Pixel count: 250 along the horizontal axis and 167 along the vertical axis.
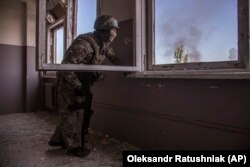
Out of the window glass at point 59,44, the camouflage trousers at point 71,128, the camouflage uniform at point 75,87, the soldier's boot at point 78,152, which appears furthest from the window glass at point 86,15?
the soldier's boot at point 78,152

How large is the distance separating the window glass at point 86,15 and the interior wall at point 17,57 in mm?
1448

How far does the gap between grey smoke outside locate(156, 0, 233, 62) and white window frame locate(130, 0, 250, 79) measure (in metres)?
0.10

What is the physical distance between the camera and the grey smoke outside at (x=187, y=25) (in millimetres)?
1835

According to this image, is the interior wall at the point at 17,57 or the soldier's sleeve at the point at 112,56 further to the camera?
the interior wall at the point at 17,57

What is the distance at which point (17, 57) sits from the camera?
467 cm

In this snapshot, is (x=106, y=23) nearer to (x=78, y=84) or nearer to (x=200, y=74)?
(x=78, y=84)

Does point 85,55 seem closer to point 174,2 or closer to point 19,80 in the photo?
point 174,2

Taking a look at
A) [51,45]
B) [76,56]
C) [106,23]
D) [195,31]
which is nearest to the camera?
[195,31]

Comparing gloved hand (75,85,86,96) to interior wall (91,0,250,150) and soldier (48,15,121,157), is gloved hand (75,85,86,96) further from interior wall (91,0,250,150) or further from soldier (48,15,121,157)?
interior wall (91,0,250,150)

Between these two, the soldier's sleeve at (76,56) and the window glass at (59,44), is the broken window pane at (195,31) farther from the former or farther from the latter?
the window glass at (59,44)

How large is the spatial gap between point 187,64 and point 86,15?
210 cm

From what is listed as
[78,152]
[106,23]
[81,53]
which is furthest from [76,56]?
[78,152]

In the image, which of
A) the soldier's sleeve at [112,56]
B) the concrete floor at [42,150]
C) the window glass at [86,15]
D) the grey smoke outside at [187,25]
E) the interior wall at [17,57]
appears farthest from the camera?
the interior wall at [17,57]

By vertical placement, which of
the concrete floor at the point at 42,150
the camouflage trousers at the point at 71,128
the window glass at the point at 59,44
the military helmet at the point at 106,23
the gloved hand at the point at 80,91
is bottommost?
the concrete floor at the point at 42,150
